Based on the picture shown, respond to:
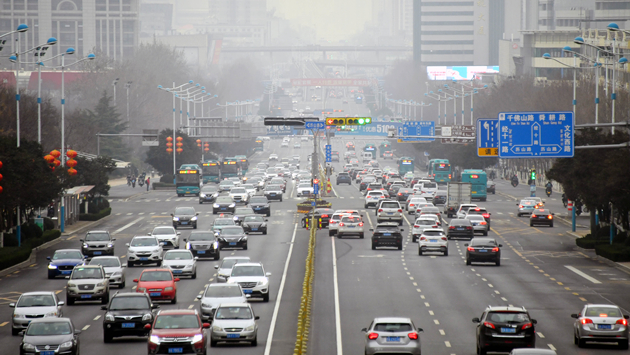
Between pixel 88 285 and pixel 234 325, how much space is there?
1007 cm

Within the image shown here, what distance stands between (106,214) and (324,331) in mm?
51644

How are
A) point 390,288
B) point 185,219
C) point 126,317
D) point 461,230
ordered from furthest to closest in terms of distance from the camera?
point 185,219 → point 461,230 → point 390,288 → point 126,317

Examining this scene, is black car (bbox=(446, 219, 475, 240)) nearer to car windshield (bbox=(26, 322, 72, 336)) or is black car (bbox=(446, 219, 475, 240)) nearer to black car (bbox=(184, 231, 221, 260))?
black car (bbox=(184, 231, 221, 260))

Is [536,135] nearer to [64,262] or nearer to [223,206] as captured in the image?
[64,262]

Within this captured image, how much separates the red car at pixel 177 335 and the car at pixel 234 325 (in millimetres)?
1954

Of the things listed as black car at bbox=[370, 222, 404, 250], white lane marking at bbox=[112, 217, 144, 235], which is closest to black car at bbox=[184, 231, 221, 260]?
black car at bbox=[370, 222, 404, 250]

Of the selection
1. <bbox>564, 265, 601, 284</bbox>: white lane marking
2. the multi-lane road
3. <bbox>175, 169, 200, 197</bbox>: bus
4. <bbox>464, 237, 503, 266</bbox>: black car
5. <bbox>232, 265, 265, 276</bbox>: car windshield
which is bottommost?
<bbox>564, 265, 601, 284</bbox>: white lane marking

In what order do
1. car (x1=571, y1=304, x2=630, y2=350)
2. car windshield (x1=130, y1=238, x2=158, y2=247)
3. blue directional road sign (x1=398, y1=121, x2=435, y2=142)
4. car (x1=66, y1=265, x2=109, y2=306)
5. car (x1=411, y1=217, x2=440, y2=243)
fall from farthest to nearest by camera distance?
1. blue directional road sign (x1=398, y1=121, x2=435, y2=142)
2. car (x1=411, y1=217, x2=440, y2=243)
3. car windshield (x1=130, y1=238, x2=158, y2=247)
4. car (x1=66, y1=265, x2=109, y2=306)
5. car (x1=571, y1=304, x2=630, y2=350)

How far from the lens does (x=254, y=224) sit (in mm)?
63125

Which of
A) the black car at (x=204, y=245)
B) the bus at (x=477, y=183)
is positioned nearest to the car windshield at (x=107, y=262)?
the black car at (x=204, y=245)

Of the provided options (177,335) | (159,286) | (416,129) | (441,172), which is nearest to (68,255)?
(159,286)

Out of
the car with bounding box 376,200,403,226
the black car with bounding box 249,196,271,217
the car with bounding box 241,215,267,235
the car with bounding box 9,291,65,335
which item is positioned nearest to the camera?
the car with bounding box 9,291,65,335

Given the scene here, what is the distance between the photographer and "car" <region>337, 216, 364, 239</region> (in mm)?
60500

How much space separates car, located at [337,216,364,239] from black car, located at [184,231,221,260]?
12.4 metres
